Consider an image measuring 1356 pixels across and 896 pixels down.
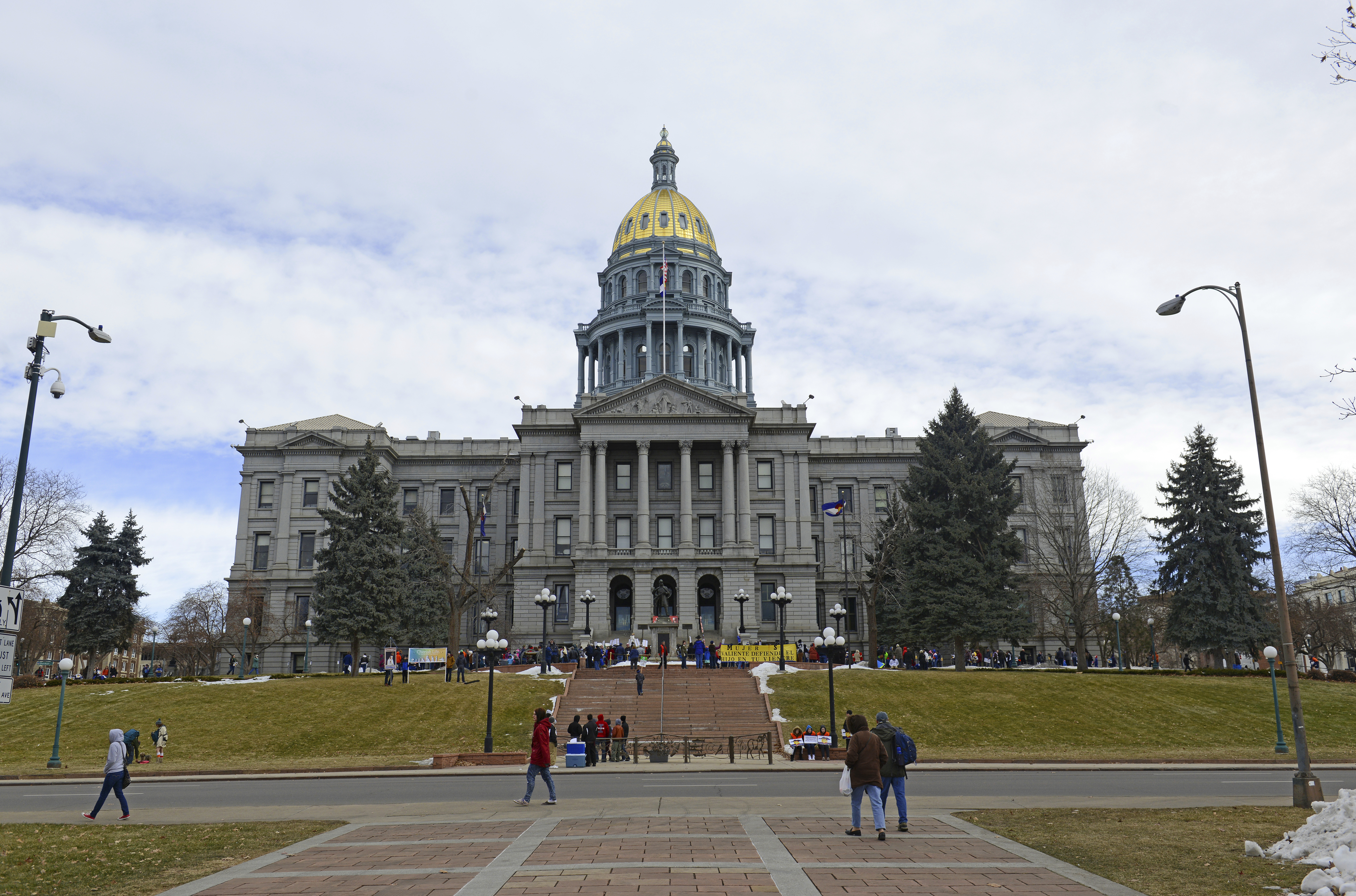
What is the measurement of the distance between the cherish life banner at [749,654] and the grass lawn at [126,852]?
3789cm

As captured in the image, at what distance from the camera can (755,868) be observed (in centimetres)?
1111


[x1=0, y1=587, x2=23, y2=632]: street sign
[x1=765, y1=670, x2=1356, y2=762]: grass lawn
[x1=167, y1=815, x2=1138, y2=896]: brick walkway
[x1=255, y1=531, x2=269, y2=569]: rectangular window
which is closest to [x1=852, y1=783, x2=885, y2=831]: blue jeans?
[x1=167, y1=815, x2=1138, y2=896]: brick walkway

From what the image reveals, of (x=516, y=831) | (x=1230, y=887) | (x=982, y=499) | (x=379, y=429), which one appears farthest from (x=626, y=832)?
(x=379, y=429)

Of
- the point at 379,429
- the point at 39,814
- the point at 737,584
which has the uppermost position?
the point at 379,429

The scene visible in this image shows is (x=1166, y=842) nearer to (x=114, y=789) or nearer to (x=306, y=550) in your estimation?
(x=114, y=789)

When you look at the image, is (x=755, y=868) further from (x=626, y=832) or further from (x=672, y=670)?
(x=672, y=670)

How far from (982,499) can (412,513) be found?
3790 cm

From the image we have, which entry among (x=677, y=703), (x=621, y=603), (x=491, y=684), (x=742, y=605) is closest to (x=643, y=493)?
(x=621, y=603)

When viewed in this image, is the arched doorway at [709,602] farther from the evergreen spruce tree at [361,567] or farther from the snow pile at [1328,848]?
the snow pile at [1328,848]

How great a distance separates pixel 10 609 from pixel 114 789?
8.03m

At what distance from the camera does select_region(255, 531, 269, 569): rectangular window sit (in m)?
76.8

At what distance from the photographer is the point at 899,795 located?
46.8 feet

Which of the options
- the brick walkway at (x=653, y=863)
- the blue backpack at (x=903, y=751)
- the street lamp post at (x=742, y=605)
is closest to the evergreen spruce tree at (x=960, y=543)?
the street lamp post at (x=742, y=605)

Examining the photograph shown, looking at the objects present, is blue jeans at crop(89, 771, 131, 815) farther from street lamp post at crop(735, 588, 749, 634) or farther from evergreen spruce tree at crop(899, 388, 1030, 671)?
evergreen spruce tree at crop(899, 388, 1030, 671)
